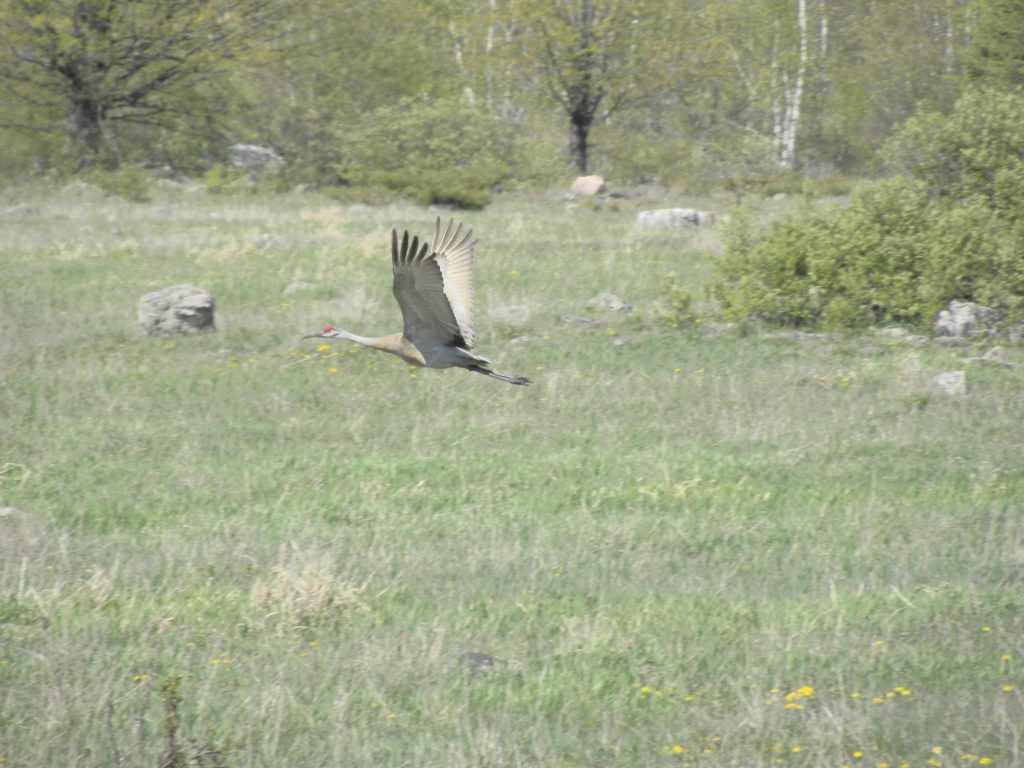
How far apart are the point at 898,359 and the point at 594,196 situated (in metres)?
18.2

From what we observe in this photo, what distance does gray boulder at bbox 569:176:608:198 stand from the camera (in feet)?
94.8

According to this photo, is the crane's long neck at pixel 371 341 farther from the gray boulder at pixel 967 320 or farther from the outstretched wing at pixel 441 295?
the gray boulder at pixel 967 320

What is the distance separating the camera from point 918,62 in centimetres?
3375

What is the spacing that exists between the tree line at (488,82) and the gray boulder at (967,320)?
1418 centimetres

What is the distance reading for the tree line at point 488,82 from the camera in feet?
92.6

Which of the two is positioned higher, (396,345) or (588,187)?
(396,345)

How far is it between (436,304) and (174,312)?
17.4 ft

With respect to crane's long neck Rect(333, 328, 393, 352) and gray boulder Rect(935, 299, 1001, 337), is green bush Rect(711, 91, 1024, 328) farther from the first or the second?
crane's long neck Rect(333, 328, 393, 352)

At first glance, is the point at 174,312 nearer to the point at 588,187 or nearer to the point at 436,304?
the point at 436,304

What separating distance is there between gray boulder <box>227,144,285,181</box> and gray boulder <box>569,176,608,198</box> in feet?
27.4

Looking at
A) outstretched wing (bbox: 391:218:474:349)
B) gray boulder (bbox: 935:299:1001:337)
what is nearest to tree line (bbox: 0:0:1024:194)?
gray boulder (bbox: 935:299:1001:337)

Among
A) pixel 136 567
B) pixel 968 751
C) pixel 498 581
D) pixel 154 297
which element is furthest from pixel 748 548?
pixel 154 297

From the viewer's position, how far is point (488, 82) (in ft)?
129

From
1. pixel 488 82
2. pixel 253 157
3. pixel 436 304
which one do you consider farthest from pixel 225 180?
pixel 436 304
